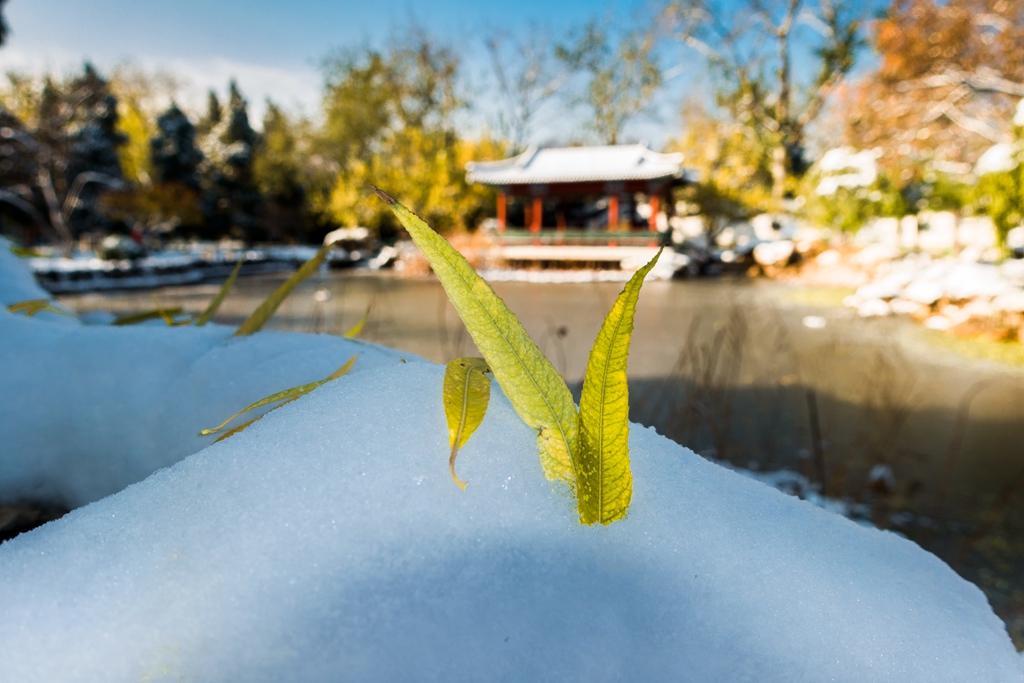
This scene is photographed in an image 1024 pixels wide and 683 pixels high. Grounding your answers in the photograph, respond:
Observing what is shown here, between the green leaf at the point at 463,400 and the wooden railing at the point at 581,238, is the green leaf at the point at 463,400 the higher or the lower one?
the higher one

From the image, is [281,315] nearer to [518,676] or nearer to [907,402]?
[907,402]

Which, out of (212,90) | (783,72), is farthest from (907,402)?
(212,90)

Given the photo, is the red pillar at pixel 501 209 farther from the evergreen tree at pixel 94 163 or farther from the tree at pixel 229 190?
the evergreen tree at pixel 94 163

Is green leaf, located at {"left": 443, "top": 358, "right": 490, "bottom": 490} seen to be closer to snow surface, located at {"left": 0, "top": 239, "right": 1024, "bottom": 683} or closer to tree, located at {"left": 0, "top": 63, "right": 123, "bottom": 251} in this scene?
snow surface, located at {"left": 0, "top": 239, "right": 1024, "bottom": 683}

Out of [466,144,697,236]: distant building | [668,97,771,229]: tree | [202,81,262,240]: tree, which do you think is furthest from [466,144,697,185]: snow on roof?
[202,81,262,240]: tree

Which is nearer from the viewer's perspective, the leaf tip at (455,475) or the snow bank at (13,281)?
the leaf tip at (455,475)

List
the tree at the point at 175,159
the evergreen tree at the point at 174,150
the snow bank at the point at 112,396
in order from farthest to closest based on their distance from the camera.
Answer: the evergreen tree at the point at 174,150 < the tree at the point at 175,159 < the snow bank at the point at 112,396

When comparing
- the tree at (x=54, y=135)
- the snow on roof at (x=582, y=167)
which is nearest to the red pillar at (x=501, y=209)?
the snow on roof at (x=582, y=167)

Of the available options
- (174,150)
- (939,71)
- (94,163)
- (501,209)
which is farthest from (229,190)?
(939,71)

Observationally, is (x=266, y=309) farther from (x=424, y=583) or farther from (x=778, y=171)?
(x=778, y=171)
